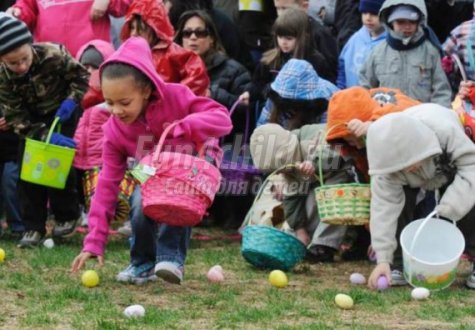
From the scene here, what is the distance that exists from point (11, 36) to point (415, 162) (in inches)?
134

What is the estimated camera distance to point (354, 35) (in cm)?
920

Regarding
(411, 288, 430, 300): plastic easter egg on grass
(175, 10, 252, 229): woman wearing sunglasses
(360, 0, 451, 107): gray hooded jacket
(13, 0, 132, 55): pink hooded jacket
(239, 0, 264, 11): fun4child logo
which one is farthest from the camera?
(239, 0, 264, 11): fun4child logo

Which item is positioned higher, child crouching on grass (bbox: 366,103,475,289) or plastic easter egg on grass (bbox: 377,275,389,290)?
child crouching on grass (bbox: 366,103,475,289)

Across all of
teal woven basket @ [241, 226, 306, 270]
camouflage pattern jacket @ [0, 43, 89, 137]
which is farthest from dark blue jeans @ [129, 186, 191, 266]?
camouflage pattern jacket @ [0, 43, 89, 137]

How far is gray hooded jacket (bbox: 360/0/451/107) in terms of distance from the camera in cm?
824

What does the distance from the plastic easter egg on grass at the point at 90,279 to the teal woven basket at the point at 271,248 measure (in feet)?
4.09

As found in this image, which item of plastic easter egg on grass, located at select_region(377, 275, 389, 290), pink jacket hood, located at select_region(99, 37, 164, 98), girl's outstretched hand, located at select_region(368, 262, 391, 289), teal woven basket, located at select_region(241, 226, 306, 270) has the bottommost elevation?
teal woven basket, located at select_region(241, 226, 306, 270)

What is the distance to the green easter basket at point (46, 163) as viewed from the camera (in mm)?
8109

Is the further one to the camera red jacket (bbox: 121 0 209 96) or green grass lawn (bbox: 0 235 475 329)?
red jacket (bbox: 121 0 209 96)

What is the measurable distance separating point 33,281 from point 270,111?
2.60m

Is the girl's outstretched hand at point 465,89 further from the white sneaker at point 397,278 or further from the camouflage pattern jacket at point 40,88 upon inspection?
the camouflage pattern jacket at point 40,88

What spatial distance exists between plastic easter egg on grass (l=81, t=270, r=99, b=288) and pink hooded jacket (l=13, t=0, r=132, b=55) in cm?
380

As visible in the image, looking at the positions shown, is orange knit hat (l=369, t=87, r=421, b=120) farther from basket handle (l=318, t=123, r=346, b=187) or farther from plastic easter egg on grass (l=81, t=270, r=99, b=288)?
plastic easter egg on grass (l=81, t=270, r=99, b=288)

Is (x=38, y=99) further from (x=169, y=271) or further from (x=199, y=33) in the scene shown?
(x=169, y=271)
